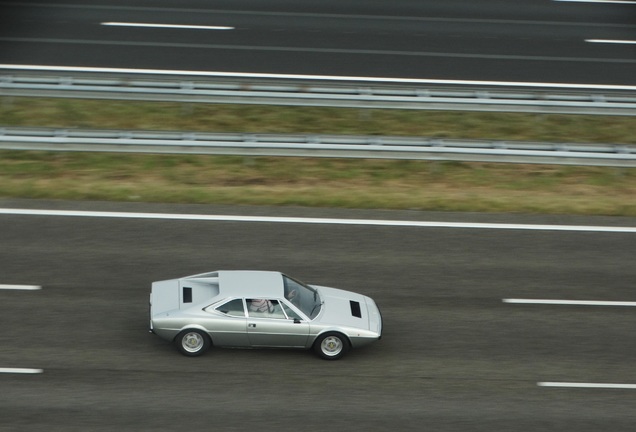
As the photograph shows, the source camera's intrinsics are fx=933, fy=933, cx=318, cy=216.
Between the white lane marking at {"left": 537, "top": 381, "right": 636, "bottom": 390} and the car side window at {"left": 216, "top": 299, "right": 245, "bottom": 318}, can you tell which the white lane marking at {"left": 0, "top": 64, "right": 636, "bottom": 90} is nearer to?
the car side window at {"left": 216, "top": 299, "right": 245, "bottom": 318}

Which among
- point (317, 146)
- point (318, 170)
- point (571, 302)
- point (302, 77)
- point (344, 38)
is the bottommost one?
point (571, 302)

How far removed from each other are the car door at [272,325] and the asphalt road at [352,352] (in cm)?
30

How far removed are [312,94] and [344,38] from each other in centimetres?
430

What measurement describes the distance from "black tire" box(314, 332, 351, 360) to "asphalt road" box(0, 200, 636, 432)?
14cm

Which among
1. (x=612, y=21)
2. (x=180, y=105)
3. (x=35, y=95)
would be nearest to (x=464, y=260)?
(x=180, y=105)

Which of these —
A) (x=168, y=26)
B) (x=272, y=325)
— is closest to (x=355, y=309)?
(x=272, y=325)

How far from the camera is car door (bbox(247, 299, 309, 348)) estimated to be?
1212 centimetres

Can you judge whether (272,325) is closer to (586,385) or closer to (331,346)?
(331,346)

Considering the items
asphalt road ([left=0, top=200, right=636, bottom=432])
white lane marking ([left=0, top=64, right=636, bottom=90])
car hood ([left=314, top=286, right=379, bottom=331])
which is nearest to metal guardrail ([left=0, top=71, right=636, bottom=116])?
white lane marking ([left=0, top=64, right=636, bottom=90])

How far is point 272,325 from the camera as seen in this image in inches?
477

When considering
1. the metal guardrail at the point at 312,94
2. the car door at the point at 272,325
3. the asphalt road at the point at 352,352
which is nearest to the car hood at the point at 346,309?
the car door at the point at 272,325

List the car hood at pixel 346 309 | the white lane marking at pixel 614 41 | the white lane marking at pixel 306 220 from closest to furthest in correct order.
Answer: the car hood at pixel 346 309
the white lane marking at pixel 306 220
the white lane marking at pixel 614 41

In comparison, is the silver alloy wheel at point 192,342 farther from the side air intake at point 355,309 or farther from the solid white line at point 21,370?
the side air intake at point 355,309

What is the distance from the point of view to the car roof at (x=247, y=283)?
12.3 meters
